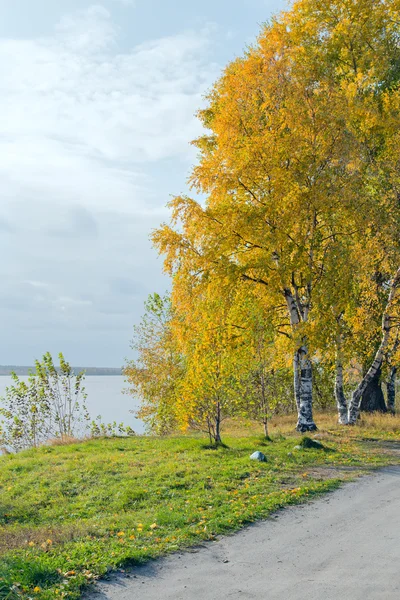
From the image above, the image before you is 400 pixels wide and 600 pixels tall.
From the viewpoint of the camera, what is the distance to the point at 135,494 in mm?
11062

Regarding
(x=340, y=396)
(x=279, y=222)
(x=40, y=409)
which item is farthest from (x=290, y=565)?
(x=40, y=409)

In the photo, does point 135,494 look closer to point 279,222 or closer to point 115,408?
point 279,222

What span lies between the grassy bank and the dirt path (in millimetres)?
446

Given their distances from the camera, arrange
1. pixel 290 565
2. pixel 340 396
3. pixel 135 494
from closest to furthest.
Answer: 1. pixel 290 565
2. pixel 135 494
3. pixel 340 396

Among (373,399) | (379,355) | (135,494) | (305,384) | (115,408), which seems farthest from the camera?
(115,408)

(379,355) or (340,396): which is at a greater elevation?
(379,355)

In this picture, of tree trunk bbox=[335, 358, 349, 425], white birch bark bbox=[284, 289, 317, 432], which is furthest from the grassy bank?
tree trunk bbox=[335, 358, 349, 425]

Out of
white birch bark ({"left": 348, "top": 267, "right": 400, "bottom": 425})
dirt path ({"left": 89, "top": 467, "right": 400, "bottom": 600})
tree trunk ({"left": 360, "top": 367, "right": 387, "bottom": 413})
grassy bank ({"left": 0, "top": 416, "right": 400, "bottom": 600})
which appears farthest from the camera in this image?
tree trunk ({"left": 360, "top": 367, "right": 387, "bottom": 413})

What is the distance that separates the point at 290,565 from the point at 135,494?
15.8 ft

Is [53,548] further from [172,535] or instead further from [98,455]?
[98,455]

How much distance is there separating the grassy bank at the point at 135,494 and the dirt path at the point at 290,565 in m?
0.45

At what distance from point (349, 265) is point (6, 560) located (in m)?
14.4

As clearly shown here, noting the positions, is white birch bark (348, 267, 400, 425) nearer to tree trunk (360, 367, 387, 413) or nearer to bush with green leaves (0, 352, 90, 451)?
tree trunk (360, 367, 387, 413)

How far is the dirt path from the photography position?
615 cm
